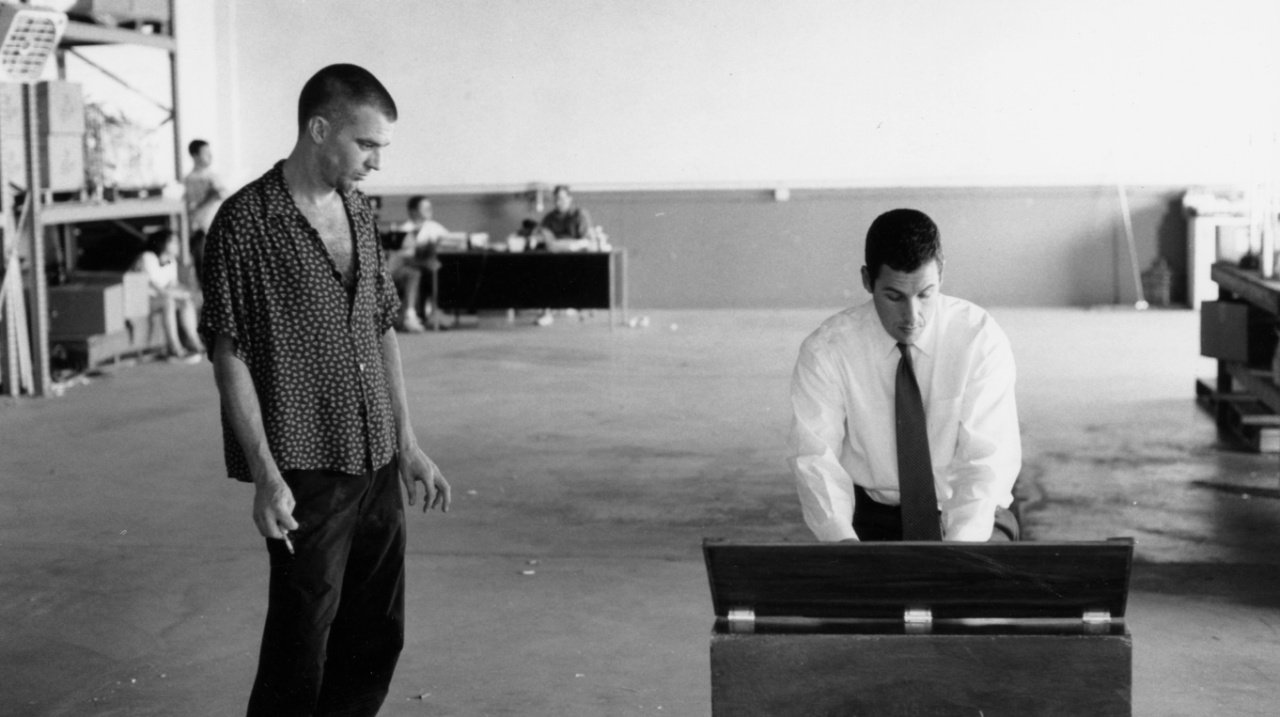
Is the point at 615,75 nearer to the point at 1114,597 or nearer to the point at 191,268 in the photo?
the point at 191,268

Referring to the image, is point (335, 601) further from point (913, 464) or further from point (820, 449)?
point (913, 464)

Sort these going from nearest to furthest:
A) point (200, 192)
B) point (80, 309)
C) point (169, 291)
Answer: point (80, 309)
point (169, 291)
point (200, 192)

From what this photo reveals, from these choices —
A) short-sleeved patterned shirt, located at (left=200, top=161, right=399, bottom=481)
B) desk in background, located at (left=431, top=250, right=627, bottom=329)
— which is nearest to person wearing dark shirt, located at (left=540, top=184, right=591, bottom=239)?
desk in background, located at (left=431, top=250, right=627, bottom=329)

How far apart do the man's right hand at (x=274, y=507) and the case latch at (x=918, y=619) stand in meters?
1.38

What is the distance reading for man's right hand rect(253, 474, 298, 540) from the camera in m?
3.17

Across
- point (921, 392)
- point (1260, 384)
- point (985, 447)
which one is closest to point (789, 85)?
point (1260, 384)

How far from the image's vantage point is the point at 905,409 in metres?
3.39

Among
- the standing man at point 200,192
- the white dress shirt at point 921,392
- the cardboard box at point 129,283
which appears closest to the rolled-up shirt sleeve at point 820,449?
the white dress shirt at point 921,392

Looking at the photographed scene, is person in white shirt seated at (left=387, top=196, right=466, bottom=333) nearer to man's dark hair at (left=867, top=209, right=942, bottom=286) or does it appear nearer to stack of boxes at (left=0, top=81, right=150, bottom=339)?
stack of boxes at (left=0, top=81, right=150, bottom=339)

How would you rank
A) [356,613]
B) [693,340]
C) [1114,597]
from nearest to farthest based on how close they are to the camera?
[1114,597] → [356,613] → [693,340]

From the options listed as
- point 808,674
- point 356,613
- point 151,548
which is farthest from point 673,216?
point 808,674

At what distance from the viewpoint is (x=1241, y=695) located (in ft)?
14.4

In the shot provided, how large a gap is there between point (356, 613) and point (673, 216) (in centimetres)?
1301

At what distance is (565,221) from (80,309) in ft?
16.5
